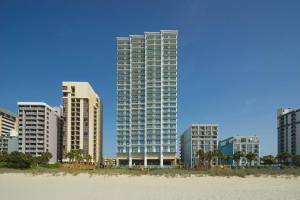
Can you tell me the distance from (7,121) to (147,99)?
7819cm

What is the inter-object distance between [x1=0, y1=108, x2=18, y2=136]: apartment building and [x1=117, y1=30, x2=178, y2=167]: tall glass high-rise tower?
5986 cm

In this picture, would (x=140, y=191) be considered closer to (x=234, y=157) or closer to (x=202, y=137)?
(x=234, y=157)

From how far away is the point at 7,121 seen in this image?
160 metres

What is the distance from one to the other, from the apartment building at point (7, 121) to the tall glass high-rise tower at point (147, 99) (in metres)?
59.9

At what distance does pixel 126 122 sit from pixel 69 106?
26.4 meters

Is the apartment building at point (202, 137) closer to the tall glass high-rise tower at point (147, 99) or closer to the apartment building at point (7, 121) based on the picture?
the tall glass high-rise tower at point (147, 99)

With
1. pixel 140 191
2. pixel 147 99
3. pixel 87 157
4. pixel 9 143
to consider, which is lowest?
pixel 87 157

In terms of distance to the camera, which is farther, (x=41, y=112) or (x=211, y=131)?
(x=211, y=131)

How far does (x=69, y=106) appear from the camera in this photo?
13688 centimetres

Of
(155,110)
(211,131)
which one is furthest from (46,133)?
(211,131)

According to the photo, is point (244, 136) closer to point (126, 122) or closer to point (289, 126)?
point (289, 126)

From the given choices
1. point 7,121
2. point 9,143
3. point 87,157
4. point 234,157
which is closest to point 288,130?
point 234,157

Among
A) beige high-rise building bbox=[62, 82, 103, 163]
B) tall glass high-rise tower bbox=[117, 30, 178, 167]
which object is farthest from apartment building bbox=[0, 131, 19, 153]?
tall glass high-rise tower bbox=[117, 30, 178, 167]

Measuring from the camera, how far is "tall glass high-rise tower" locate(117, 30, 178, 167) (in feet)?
431
